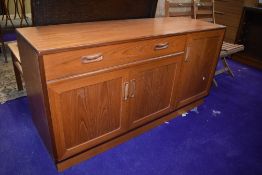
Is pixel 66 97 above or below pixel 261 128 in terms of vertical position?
above

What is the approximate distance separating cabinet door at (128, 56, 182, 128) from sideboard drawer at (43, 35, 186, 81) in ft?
0.29

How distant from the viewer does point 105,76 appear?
1.29 meters

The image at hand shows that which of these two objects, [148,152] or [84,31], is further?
[148,152]

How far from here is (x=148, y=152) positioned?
5.41ft

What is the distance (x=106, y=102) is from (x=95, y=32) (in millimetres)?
445

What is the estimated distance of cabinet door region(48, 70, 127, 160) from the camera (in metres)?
1.19

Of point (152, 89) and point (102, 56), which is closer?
point (102, 56)

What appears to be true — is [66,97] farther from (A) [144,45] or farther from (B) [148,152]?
(B) [148,152]

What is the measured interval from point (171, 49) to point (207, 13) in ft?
4.26

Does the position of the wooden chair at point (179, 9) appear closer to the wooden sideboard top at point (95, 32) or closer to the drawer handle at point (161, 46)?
the wooden sideboard top at point (95, 32)

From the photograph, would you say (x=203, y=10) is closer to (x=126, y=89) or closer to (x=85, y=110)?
(x=126, y=89)

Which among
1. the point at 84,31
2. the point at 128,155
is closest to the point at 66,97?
the point at 84,31

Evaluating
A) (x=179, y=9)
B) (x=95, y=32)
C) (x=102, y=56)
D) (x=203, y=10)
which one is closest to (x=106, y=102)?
(x=102, y=56)

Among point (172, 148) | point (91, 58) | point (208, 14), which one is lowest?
point (172, 148)
